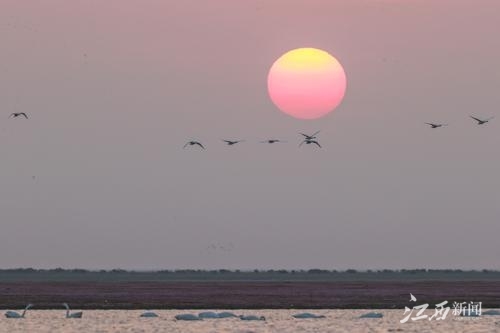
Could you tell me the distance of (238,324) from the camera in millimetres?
87625

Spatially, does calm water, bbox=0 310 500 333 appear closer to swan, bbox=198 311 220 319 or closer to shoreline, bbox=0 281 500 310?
swan, bbox=198 311 220 319

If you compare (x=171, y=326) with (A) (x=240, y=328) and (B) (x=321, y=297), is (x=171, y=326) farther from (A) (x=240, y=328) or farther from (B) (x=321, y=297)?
(B) (x=321, y=297)

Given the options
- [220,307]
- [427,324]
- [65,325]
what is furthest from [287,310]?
A: [65,325]

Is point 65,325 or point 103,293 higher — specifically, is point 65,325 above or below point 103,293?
below

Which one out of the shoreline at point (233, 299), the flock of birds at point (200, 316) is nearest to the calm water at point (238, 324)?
the flock of birds at point (200, 316)

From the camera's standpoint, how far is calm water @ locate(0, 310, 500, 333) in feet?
277

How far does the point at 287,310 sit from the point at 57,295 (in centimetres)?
3456

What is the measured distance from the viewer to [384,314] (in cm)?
9931

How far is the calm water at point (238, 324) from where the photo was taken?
277 ft
